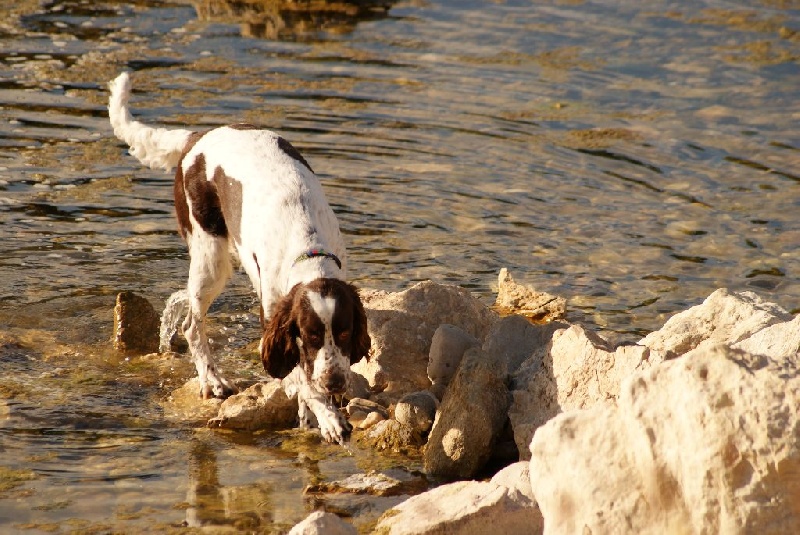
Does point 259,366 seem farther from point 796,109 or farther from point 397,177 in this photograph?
point 796,109

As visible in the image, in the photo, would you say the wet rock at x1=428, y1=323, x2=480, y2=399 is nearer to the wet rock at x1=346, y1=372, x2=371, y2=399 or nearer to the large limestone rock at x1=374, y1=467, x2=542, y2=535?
the wet rock at x1=346, y1=372, x2=371, y2=399

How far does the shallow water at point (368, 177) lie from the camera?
5551mm

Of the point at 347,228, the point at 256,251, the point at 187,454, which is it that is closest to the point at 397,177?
the point at 347,228

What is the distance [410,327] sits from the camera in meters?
6.24

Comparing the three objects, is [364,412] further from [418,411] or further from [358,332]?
[358,332]

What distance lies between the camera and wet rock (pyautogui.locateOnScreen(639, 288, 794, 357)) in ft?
17.7

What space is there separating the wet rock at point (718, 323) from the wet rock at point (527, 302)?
139cm

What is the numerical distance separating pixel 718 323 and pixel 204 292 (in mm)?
2713

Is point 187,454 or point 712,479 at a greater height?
point 712,479

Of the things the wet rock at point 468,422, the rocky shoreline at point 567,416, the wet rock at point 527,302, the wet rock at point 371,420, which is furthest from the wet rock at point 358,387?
the wet rock at point 527,302

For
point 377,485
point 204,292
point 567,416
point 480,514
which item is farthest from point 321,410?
point 567,416

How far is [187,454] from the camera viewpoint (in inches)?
215

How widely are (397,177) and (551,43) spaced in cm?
472

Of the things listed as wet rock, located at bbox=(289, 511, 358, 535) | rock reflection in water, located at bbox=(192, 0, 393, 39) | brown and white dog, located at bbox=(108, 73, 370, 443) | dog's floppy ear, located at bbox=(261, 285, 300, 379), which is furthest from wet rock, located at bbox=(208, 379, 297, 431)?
rock reflection in water, located at bbox=(192, 0, 393, 39)
